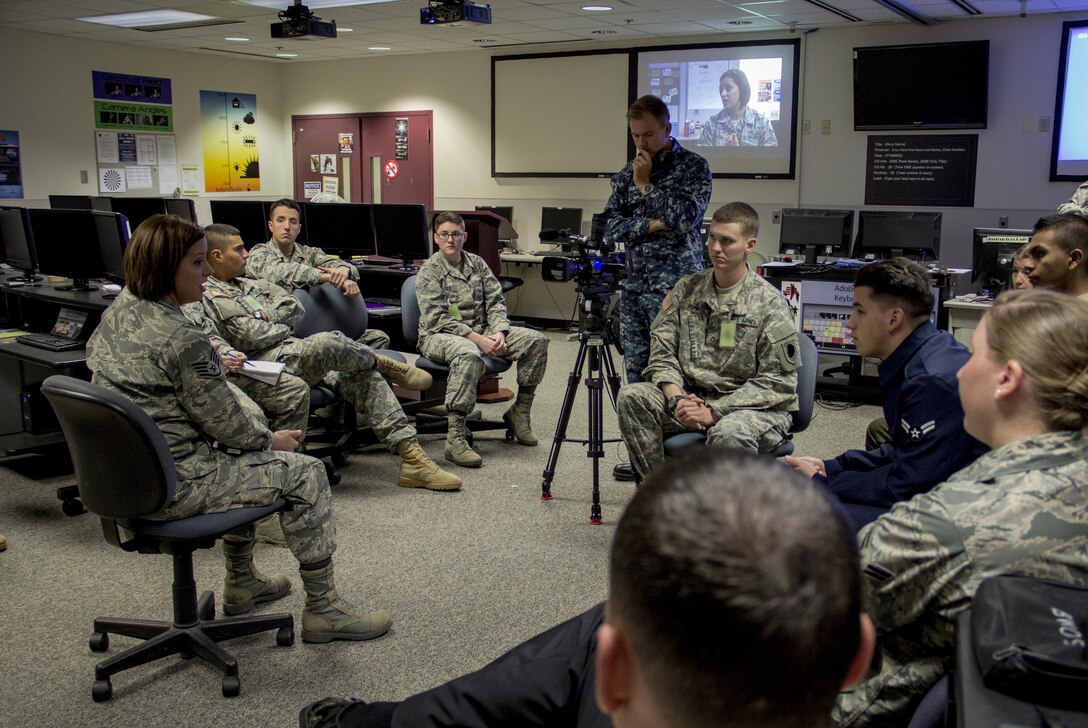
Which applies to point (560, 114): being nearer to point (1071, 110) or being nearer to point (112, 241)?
point (1071, 110)

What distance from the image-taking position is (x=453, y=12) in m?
6.32

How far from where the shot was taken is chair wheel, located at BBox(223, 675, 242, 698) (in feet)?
8.04

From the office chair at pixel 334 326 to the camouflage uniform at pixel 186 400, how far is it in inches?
67.7

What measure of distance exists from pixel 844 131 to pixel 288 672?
656cm

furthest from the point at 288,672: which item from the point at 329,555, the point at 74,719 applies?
the point at 74,719

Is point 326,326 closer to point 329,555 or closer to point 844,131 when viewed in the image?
point 329,555

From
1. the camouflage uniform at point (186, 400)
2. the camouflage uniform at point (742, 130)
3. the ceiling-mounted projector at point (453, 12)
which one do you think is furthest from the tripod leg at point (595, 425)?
the camouflage uniform at point (742, 130)

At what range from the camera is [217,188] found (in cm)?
1011

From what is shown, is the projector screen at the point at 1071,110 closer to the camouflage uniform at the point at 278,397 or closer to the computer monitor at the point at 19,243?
the camouflage uniform at the point at 278,397

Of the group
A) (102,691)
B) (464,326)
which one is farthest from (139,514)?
(464,326)

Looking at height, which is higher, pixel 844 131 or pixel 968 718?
pixel 844 131

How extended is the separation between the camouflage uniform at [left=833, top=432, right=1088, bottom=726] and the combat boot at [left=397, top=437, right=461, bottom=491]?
111 inches

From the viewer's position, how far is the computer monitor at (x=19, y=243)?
491cm

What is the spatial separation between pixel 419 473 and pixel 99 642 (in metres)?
1.67
